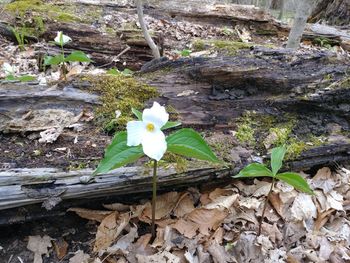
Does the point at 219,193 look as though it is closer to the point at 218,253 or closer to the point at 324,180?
the point at 218,253

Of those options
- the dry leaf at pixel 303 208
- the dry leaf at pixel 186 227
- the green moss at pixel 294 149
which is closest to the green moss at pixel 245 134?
the green moss at pixel 294 149

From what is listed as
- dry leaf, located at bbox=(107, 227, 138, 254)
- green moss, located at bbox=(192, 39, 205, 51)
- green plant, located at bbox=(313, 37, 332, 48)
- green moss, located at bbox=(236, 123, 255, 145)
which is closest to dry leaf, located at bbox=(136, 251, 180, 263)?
dry leaf, located at bbox=(107, 227, 138, 254)

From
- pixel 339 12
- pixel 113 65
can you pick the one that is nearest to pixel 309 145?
pixel 113 65

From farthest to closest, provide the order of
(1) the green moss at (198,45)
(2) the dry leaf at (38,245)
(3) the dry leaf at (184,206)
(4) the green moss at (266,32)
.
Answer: (4) the green moss at (266,32), (1) the green moss at (198,45), (3) the dry leaf at (184,206), (2) the dry leaf at (38,245)

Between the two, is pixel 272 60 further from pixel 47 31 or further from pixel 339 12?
pixel 339 12

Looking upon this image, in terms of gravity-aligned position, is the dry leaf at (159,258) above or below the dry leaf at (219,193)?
below

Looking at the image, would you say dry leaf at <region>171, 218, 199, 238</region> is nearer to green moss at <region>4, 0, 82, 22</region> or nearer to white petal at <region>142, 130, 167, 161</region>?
white petal at <region>142, 130, 167, 161</region>

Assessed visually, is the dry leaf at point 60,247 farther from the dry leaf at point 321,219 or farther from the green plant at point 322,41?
the green plant at point 322,41

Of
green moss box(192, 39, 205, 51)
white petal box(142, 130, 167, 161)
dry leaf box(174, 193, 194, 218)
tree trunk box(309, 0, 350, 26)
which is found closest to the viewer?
white petal box(142, 130, 167, 161)

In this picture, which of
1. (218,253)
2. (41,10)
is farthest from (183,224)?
(41,10)
